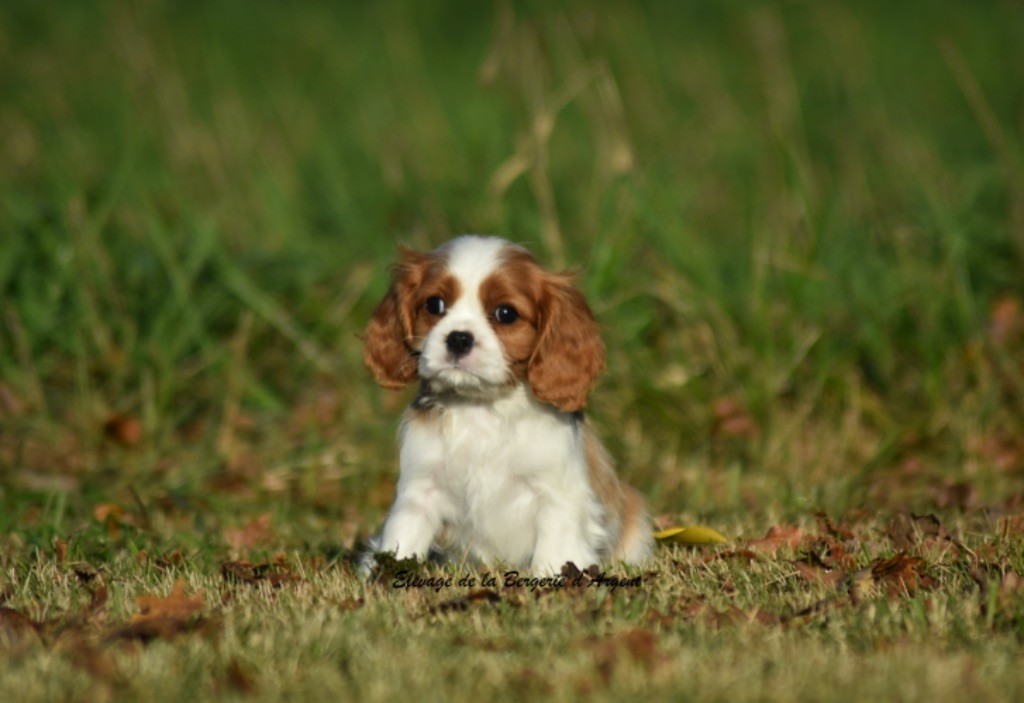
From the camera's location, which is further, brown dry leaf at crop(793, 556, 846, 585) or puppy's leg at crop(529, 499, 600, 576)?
puppy's leg at crop(529, 499, 600, 576)

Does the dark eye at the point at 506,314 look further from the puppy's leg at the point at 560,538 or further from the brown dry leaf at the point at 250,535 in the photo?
the brown dry leaf at the point at 250,535

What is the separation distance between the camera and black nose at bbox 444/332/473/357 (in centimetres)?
419

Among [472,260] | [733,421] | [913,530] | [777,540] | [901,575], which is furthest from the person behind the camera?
[733,421]

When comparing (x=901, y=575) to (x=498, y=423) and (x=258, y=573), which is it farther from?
(x=258, y=573)

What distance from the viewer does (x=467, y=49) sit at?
491 inches

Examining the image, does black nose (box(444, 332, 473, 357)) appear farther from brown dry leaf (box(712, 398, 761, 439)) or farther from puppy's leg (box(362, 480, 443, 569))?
A: brown dry leaf (box(712, 398, 761, 439))

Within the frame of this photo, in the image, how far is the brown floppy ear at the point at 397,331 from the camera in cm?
451

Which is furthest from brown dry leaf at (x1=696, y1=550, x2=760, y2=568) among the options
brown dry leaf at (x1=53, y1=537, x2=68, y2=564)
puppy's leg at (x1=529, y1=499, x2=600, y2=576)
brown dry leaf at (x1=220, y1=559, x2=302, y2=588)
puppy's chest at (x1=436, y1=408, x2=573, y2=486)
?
brown dry leaf at (x1=53, y1=537, x2=68, y2=564)

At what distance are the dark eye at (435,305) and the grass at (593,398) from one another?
2.86 ft

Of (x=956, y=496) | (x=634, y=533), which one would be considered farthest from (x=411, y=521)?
(x=956, y=496)

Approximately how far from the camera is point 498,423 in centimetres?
446

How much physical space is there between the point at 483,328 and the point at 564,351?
1.01 ft

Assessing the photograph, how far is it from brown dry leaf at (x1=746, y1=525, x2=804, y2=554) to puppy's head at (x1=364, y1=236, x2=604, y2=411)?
2.68 feet

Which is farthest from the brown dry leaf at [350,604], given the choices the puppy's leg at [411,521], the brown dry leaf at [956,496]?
the brown dry leaf at [956,496]
